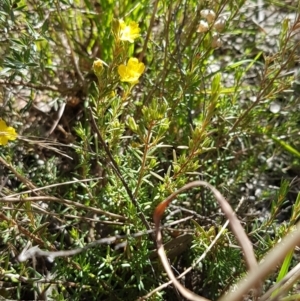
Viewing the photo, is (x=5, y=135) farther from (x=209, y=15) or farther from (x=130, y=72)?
(x=209, y=15)

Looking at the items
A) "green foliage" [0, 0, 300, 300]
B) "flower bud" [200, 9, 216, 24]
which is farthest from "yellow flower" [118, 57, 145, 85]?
"flower bud" [200, 9, 216, 24]

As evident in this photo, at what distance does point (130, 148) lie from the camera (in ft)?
4.63

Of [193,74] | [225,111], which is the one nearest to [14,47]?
[193,74]

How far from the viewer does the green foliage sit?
52.2 inches

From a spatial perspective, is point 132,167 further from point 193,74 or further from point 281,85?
point 281,85

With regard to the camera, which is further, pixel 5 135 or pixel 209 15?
pixel 209 15

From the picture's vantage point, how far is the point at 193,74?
1.43 metres

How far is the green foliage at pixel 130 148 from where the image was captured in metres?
1.33

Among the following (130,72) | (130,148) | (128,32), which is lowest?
(130,148)

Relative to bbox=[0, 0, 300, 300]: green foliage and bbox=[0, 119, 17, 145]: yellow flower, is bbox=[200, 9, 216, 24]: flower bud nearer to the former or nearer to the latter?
bbox=[0, 0, 300, 300]: green foliage

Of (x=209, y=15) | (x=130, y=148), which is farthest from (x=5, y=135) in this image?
(x=209, y=15)

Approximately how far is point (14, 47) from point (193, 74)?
482 mm

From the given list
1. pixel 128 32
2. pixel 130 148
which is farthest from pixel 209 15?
pixel 130 148

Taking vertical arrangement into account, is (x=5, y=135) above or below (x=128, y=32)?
below
